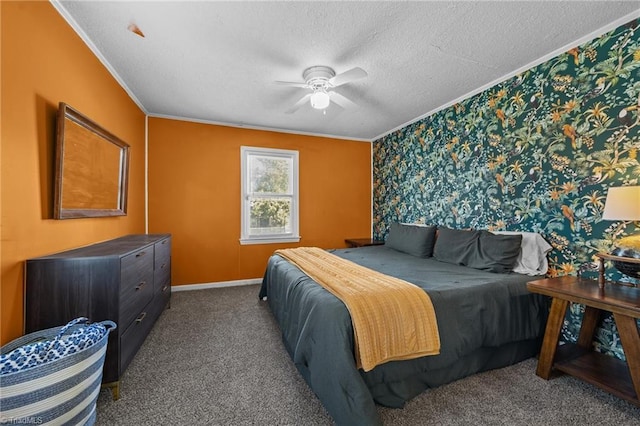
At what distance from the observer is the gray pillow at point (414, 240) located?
10.7ft

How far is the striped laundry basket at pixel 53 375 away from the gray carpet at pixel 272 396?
37 centimetres

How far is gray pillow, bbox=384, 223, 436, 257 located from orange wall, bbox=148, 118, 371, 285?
4.44 ft

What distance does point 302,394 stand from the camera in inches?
67.7

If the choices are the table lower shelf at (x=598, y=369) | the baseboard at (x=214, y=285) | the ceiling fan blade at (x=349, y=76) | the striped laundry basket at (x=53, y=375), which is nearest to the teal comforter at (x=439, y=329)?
the table lower shelf at (x=598, y=369)

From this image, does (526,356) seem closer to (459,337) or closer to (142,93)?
(459,337)

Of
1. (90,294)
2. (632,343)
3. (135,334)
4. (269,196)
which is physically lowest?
(135,334)

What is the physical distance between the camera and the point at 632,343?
1.54 meters

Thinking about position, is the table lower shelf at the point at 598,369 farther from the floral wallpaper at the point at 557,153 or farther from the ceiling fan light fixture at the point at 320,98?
the ceiling fan light fixture at the point at 320,98

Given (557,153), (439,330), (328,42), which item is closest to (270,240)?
(328,42)

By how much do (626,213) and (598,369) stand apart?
41.2 inches

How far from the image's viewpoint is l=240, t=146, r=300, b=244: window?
4.22m

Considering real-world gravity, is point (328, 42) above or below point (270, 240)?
above

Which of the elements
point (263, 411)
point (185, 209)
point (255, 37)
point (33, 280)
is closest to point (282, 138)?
point (185, 209)

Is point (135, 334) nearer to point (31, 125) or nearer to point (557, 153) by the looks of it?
point (31, 125)
